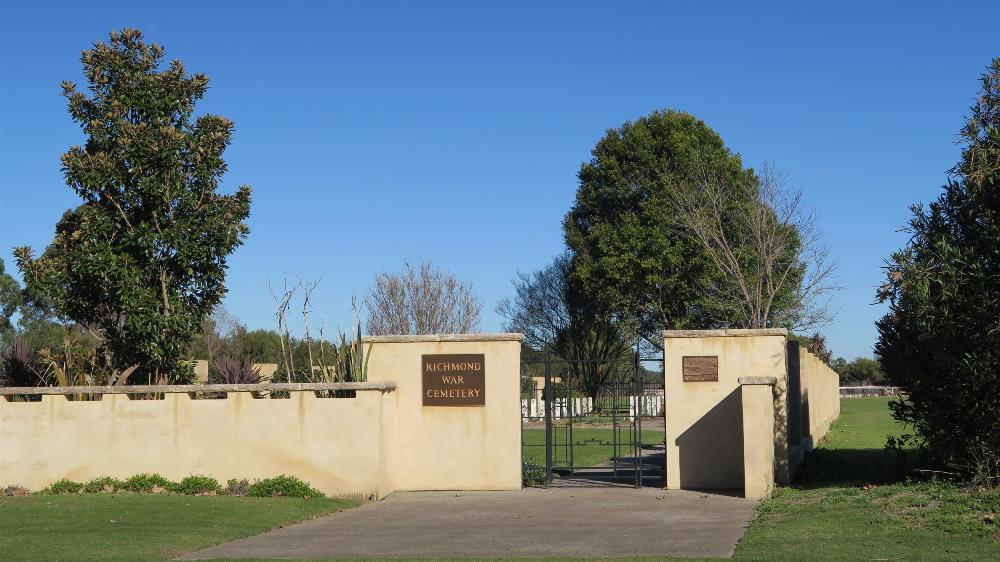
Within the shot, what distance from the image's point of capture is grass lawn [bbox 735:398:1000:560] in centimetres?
1107

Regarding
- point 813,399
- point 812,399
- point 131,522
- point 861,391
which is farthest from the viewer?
point 861,391

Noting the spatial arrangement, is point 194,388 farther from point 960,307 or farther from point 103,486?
point 960,307

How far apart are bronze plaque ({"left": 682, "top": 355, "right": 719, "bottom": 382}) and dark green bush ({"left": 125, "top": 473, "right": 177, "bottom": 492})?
28.8 feet

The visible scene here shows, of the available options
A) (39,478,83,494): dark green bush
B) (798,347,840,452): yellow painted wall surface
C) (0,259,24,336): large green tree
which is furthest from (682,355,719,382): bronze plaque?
(0,259,24,336): large green tree

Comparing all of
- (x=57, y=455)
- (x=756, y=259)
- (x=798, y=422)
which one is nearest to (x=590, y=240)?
(x=756, y=259)

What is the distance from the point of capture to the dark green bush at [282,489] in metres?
17.3

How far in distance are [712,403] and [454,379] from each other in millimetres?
4470

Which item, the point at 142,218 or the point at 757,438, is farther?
the point at 142,218

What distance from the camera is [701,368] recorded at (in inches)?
726

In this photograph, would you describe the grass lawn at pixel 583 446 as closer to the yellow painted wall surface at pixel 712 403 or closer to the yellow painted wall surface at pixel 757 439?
the yellow painted wall surface at pixel 712 403

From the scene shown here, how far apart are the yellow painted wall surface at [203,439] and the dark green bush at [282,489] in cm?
20

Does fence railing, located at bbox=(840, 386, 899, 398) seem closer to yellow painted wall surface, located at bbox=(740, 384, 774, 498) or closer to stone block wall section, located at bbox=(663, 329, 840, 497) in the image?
stone block wall section, located at bbox=(663, 329, 840, 497)

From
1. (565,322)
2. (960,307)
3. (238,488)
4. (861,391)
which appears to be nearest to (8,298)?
(565,322)

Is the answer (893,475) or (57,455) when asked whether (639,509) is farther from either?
(57,455)
